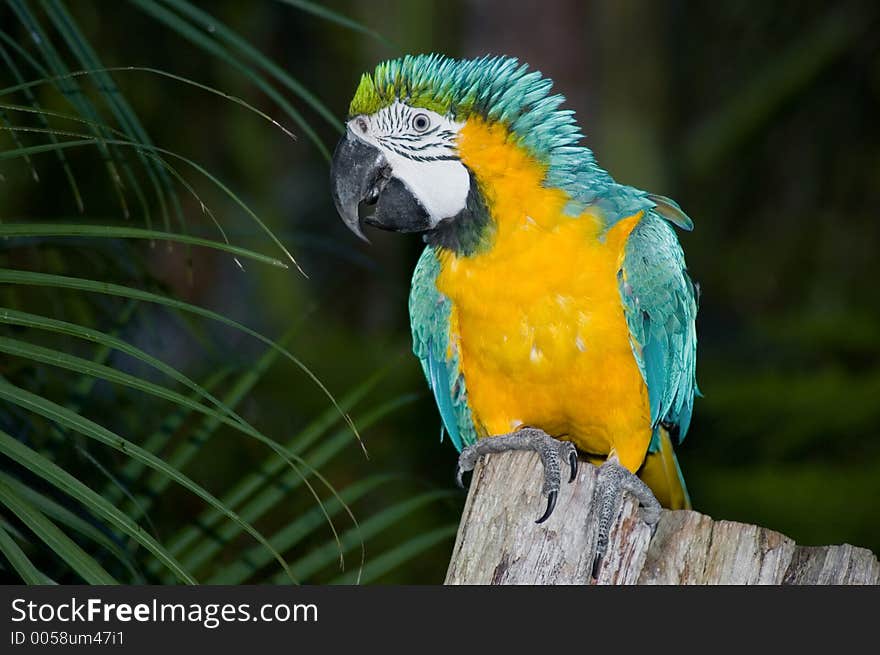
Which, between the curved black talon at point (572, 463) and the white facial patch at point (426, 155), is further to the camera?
the white facial patch at point (426, 155)

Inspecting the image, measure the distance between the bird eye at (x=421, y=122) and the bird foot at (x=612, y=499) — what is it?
735mm

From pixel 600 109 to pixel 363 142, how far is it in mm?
2435

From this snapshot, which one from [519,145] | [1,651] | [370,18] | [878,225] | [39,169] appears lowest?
[1,651]

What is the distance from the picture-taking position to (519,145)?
2.00 meters

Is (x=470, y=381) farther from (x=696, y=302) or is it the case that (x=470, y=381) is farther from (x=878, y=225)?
(x=878, y=225)

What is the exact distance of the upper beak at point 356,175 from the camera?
2018 millimetres

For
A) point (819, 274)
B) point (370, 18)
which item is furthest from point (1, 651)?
point (819, 274)

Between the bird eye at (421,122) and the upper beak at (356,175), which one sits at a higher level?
the bird eye at (421,122)

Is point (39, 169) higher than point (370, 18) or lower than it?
lower

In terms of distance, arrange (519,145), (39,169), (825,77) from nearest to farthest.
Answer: (519,145) < (39,169) < (825,77)

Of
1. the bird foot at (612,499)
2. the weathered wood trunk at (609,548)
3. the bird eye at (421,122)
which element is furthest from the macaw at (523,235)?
the weathered wood trunk at (609,548)

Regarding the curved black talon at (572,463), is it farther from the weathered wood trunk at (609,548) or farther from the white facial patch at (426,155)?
the white facial patch at (426,155)

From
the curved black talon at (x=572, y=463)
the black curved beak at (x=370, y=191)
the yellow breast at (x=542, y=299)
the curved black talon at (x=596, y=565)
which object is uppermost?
the black curved beak at (x=370, y=191)

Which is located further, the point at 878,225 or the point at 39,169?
the point at 878,225
